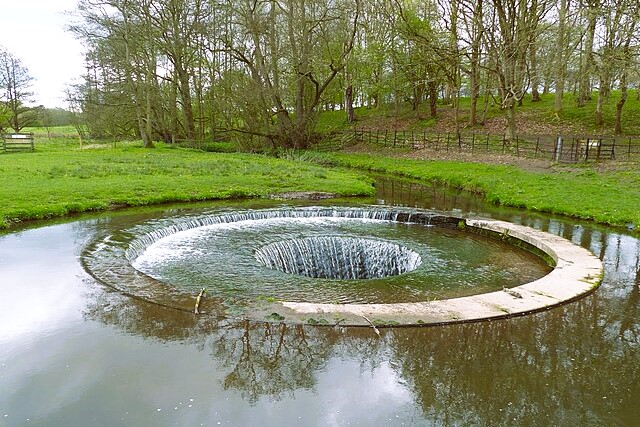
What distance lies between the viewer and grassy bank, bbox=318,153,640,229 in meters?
13.0

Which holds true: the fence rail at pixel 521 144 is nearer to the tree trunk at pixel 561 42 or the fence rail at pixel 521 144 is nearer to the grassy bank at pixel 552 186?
the grassy bank at pixel 552 186

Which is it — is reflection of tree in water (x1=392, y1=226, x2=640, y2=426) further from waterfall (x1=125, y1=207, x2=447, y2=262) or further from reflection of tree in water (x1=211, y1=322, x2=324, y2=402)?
waterfall (x1=125, y1=207, x2=447, y2=262)

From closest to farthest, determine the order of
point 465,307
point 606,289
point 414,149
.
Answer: point 465,307 → point 606,289 → point 414,149

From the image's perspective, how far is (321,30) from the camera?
30312 millimetres

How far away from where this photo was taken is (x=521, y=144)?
2512 cm

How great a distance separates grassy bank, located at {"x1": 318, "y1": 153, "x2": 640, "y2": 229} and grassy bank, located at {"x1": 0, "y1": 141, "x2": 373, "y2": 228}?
14.1ft

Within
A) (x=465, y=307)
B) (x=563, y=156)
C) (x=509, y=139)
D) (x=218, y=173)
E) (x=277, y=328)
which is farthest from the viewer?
(x=509, y=139)

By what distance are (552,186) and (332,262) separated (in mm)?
10895

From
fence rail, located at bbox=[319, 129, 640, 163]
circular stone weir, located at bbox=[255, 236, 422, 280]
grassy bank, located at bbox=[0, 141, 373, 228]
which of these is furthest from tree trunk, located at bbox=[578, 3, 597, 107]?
circular stone weir, located at bbox=[255, 236, 422, 280]

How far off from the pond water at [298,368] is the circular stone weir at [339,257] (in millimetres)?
3382

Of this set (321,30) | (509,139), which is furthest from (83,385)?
(321,30)

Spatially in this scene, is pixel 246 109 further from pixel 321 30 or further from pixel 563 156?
pixel 563 156

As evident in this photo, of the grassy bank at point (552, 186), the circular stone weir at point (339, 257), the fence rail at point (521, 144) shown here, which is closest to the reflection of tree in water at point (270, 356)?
the circular stone weir at point (339, 257)

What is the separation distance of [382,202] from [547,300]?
9.64 meters
